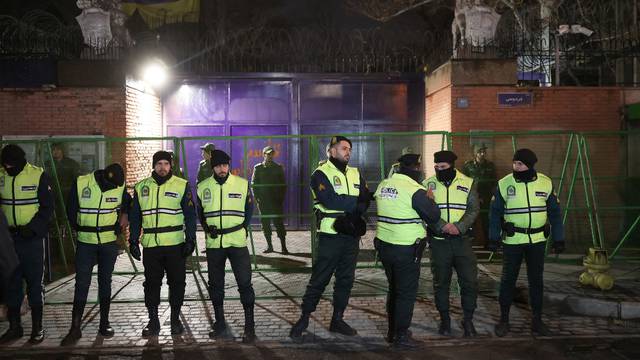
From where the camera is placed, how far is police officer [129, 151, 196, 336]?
598 cm

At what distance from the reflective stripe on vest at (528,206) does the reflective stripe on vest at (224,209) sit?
9.43ft

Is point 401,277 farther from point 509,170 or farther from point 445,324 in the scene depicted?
point 509,170

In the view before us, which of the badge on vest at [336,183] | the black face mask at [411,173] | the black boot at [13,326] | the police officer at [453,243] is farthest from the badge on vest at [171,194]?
the police officer at [453,243]

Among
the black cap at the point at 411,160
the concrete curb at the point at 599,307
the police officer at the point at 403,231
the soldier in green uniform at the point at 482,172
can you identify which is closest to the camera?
the police officer at the point at 403,231

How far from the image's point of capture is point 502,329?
→ 6035 mm

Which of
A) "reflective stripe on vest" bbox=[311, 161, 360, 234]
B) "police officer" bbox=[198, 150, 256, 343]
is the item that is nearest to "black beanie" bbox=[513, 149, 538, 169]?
"reflective stripe on vest" bbox=[311, 161, 360, 234]

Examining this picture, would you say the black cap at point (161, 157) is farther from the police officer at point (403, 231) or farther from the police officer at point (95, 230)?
the police officer at point (403, 231)

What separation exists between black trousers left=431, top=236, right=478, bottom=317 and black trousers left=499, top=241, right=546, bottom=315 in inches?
14.3

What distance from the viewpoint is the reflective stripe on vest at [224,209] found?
595 cm

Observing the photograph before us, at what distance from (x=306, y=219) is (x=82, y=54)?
602 cm

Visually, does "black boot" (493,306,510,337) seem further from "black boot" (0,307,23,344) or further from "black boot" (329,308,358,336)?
"black boot" (0,307,23,344)

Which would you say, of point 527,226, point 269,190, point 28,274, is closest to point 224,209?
point 28,274

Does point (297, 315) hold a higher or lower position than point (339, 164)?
lower

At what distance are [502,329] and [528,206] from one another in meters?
1.35
